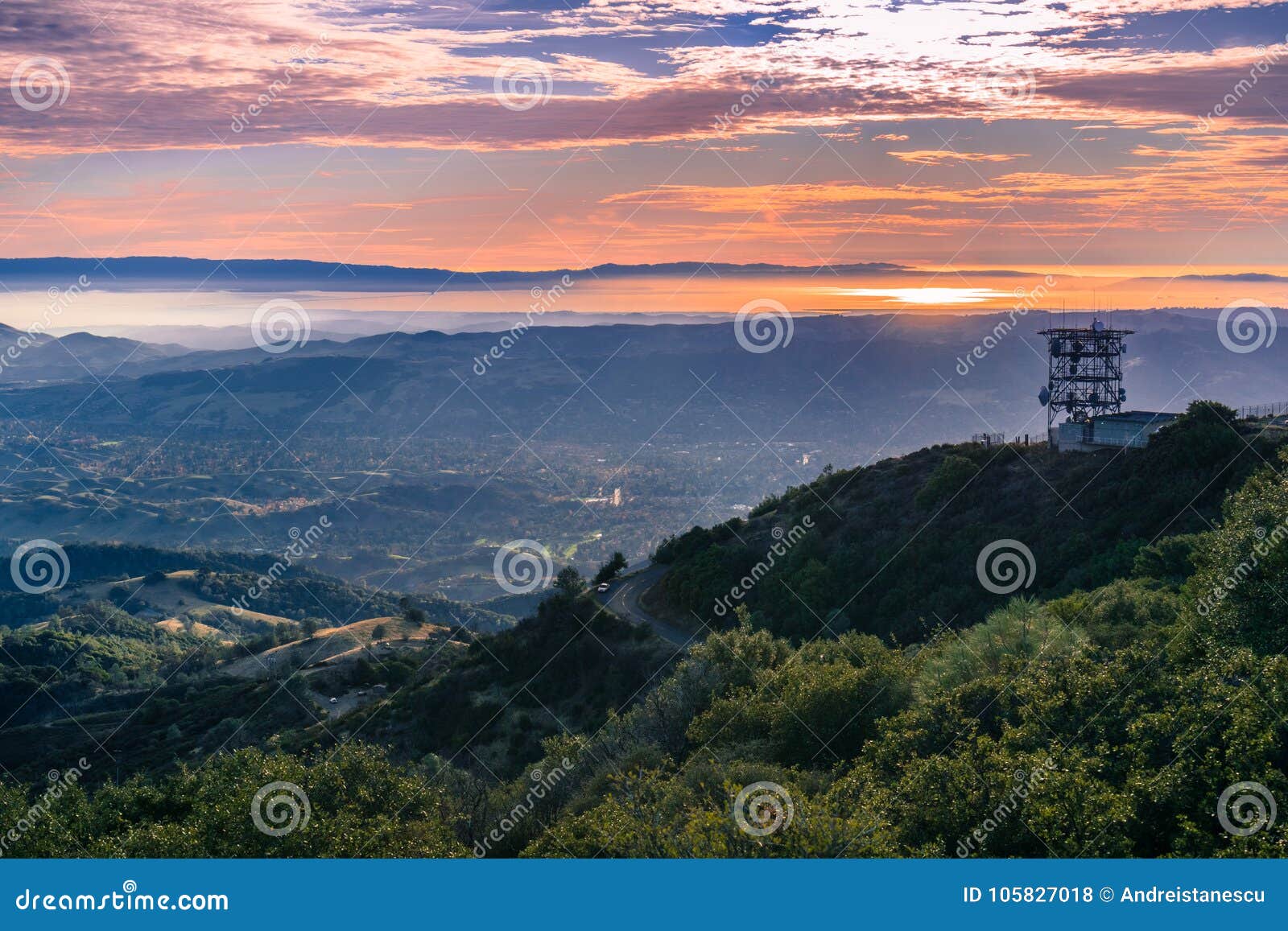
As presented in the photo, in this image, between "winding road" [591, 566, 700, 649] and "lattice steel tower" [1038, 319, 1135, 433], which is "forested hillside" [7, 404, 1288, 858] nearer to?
"winding road" [591, 566, 700, 649]

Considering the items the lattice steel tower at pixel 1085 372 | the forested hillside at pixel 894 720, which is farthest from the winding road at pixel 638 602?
the lattice steel tower at pixel 1085 372

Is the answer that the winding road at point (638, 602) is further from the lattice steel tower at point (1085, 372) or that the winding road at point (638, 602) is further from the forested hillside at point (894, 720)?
the lattice steel tower at point (1085, 372)

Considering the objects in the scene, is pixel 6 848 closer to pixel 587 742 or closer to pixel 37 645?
pixel 587 742

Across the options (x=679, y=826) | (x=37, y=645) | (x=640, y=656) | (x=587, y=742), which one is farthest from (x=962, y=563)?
(x=37, y=645)

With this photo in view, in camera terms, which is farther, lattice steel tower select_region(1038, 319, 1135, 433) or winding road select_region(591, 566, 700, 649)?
lattice steel tower select_region(1038, 319, 1135, 433)

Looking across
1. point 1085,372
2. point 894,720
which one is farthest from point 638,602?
point 894,720

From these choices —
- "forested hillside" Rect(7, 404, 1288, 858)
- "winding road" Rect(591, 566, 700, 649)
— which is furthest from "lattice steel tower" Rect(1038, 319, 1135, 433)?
"winding road" Rect(591, 566, 700, 649)

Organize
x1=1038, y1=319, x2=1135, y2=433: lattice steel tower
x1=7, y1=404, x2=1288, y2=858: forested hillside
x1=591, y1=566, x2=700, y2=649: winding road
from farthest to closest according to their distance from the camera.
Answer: x1=1038, y1=319, x2=1135, y2=433: lattice steel tower → x1=591, y1=566, x2=700, y2=649: winding road → x1=7, y1=404, x2=1288, y2=858: forested hillside
